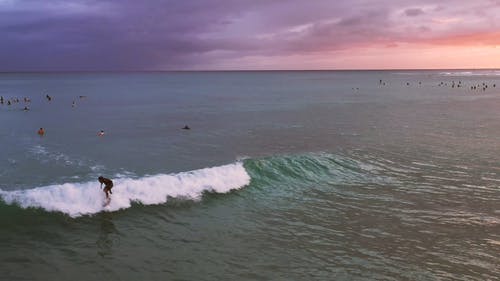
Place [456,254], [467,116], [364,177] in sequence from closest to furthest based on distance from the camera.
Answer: [456,254]
[364,177]
[467,116]

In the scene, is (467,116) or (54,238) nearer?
(54,238)

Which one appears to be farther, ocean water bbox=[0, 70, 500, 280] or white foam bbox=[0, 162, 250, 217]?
white foam bbox=[0, 162, 250, 217]

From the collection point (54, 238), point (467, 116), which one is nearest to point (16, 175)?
point (54, 238)

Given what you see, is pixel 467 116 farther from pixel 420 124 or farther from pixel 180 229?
pixel 180 229

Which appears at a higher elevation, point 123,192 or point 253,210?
point 123,192

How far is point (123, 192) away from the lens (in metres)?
24.4

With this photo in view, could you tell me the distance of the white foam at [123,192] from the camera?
73.9ft

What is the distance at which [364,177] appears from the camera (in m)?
30.4

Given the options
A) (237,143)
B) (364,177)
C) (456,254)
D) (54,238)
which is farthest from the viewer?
(237,143)

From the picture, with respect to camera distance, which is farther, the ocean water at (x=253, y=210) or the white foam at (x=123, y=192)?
the white foam at (x=123, y=192)

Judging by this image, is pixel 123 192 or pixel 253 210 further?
pixel 123 192

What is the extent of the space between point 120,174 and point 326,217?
52.3 ft

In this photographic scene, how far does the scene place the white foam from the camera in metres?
22.5

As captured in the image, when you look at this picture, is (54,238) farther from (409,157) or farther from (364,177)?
(409,157)
